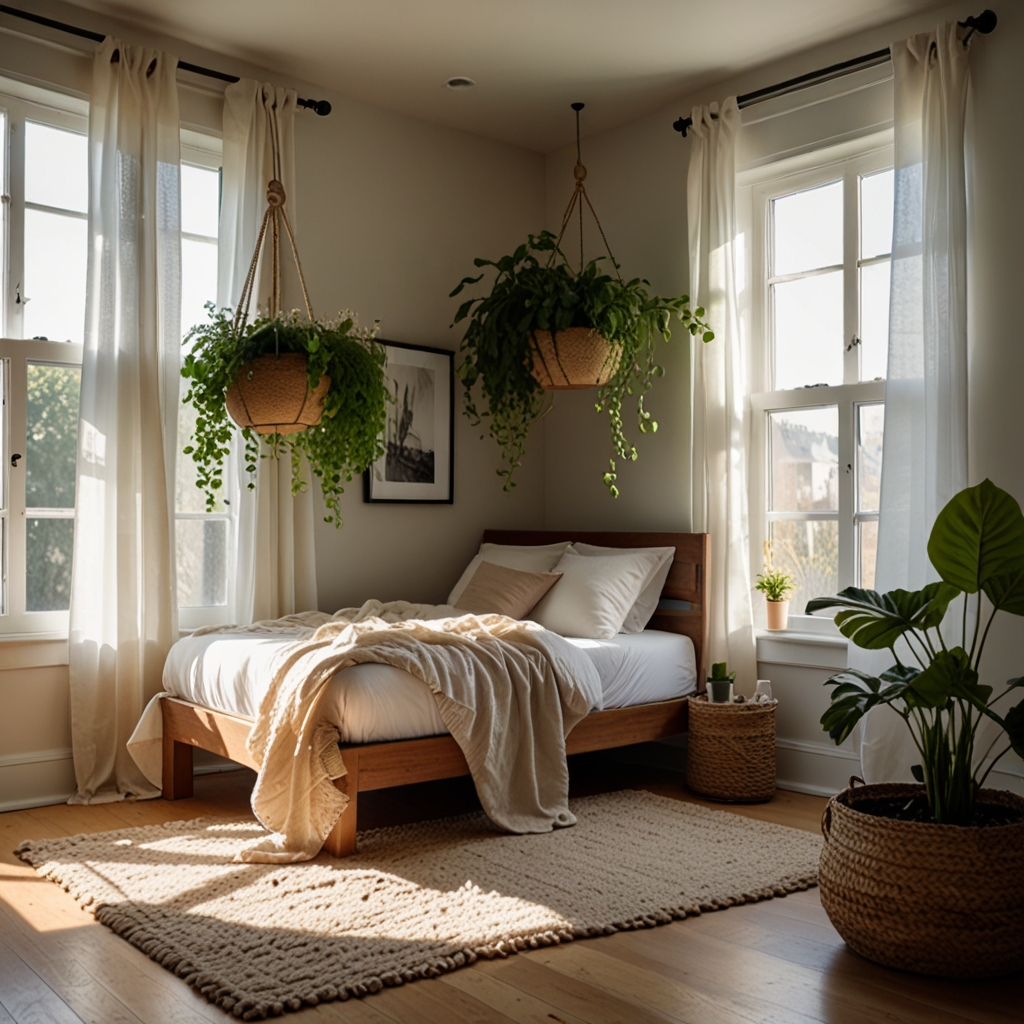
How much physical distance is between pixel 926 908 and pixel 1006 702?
1424mm

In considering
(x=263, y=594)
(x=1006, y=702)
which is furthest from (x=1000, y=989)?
(x=263, y=594)

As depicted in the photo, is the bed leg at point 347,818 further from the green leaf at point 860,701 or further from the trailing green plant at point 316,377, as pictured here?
the green leaf at point 860,701

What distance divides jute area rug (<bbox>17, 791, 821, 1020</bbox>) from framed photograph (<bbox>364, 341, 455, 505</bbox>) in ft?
5.83

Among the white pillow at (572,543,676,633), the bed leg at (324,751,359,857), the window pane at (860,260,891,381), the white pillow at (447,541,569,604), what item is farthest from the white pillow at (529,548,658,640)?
the bed leg at (324,751,359,857)

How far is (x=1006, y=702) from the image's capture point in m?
3.48

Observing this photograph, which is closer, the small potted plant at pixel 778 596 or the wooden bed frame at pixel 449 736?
the wooden bed frame at pixel 449 736

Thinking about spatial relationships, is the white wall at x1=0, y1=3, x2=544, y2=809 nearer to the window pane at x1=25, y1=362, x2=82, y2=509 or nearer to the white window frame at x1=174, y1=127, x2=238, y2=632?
the white window frame at x1=174, y1=127, x2=238, y2=632

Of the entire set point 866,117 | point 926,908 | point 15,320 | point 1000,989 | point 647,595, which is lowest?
point 1000,989

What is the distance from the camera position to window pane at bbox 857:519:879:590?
4027 millimetres

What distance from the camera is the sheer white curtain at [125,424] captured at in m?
3.82

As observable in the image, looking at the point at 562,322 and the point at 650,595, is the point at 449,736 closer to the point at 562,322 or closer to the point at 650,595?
the point at 650,595

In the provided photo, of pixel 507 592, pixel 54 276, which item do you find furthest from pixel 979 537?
pixel 54 276

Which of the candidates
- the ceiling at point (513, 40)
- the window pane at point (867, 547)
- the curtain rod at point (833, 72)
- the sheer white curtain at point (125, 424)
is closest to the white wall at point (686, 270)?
the curtain rod at point (833, 72)

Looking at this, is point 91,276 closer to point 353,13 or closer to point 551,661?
point 353,13
